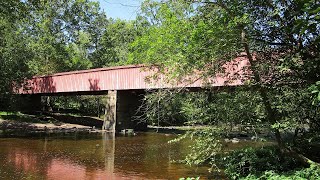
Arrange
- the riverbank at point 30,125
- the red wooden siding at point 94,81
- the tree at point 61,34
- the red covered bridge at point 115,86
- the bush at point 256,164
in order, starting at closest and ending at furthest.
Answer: the bush at point 256,164, the riverbank at point 30,125, the red wooden siding at point 94,81, the red covered bridge at point 115,86, the tree at point 61,34

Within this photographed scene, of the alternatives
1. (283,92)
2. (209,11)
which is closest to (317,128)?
(283,92)

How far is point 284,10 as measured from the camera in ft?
25.2

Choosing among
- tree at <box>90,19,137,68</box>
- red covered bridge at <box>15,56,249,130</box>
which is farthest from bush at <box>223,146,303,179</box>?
tree at <box>90,19,137,68</box>

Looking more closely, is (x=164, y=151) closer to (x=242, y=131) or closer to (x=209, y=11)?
(x=242, y=131)

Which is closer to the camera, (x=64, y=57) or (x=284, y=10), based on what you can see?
(x=284, y=10)

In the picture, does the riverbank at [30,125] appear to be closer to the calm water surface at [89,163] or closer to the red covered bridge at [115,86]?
the red covered bridge at [115,86]

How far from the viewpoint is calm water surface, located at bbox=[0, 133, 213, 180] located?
1063cm

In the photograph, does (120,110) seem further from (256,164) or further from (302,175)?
(302,175)

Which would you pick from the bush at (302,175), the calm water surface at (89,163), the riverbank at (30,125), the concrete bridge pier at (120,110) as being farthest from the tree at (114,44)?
the bush at (302,175)

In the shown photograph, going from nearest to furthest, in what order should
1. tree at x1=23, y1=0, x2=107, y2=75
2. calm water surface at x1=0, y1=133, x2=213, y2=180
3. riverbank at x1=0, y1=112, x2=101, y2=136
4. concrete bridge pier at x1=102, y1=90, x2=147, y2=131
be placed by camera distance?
calm water surface at x1=0, y1=133, x2=213, y2=180, riverbank at x1=0, y1=112, x2=101, y2=136, concrete bridge pier at x1=102, y1=90, x2=147, y2=131, tree at x1=23, y1=0, x2=107, y2=75

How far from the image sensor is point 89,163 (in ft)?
42.0

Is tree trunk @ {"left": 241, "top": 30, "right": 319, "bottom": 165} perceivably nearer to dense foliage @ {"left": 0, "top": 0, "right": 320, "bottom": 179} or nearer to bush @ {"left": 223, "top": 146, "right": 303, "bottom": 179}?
dense foliage @ {"left": 0, "top": 0, "right": 320, "bottom": 179}

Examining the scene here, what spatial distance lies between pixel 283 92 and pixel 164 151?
8924 millimetres

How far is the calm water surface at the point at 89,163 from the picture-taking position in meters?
10.6
